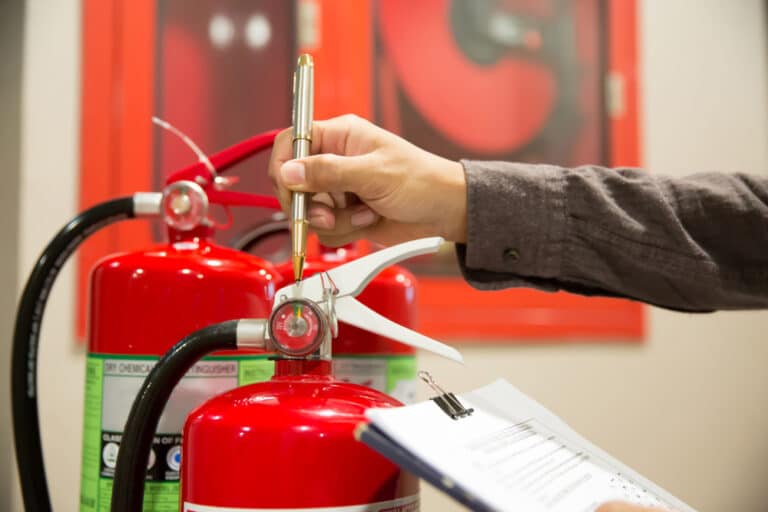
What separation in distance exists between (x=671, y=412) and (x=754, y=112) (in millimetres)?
799

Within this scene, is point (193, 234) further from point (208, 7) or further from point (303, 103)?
point (208, 7)

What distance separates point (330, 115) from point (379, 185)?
2.10 ft

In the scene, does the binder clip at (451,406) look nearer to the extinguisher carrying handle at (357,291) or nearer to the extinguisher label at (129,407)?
the extinguisher carrying handle at (357,291)

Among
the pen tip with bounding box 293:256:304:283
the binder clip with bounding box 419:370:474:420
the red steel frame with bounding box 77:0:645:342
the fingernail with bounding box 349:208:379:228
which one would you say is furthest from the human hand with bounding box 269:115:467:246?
the red steel frame with bounding box 77:0:645:342

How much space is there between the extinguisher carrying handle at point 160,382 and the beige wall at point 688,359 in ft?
2.65

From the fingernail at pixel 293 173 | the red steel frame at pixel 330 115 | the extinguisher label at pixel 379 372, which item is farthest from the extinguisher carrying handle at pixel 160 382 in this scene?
the red steel frame at pixel 330 115

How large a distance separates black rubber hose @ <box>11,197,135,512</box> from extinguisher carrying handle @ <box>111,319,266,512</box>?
9.3 inches

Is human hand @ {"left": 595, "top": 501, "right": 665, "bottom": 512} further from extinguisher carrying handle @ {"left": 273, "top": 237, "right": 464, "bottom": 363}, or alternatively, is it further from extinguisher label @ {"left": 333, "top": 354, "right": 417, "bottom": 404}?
extinguisher label @ {"left": 333, "top": 354, "right": 417, "bottom": 404}

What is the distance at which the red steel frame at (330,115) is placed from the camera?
974 mm

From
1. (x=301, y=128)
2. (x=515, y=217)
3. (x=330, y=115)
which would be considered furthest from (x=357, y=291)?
(x=330, y=115)

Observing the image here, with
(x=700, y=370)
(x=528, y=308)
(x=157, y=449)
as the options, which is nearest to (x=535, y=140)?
(x=528, y=308)

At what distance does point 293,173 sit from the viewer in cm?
45

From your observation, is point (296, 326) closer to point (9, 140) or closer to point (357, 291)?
point (357, 291)

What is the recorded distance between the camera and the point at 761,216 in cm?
61
